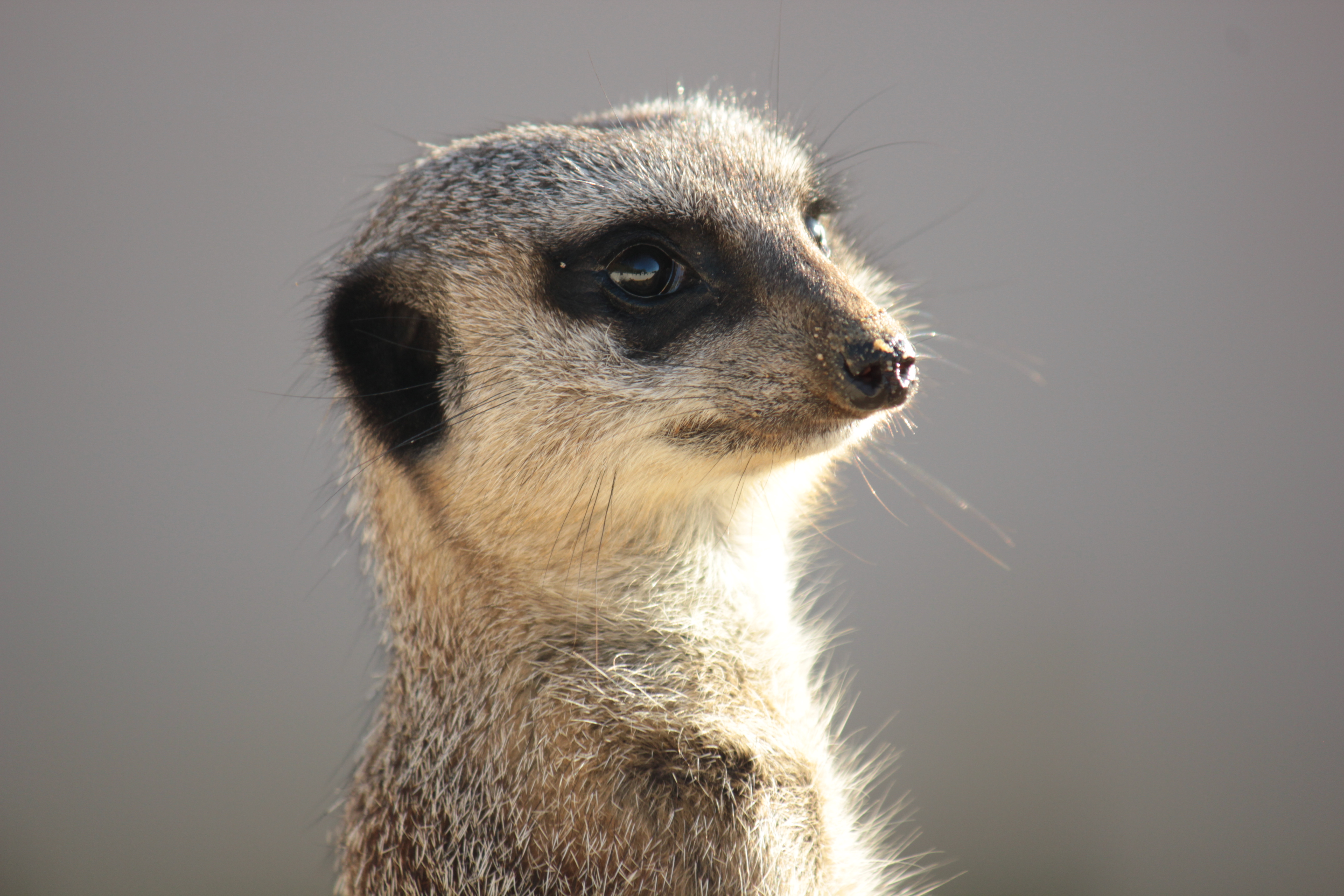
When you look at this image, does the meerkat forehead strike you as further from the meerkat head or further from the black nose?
the black nose

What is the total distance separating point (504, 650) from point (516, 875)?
347 millimetres

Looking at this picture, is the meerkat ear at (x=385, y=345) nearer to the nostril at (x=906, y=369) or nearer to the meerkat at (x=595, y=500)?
the meerkat at (x=595, y=500)

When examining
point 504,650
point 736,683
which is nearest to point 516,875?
point 504,650

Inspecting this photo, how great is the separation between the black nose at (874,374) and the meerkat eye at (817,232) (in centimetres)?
52

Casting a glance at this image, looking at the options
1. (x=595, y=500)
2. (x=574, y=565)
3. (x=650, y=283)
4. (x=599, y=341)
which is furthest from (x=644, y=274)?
(x=574, y=565)

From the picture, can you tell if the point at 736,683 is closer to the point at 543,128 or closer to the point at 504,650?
the point at 504,650

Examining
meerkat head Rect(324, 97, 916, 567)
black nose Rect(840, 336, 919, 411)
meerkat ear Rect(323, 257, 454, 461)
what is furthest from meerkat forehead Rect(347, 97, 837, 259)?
black nose Rect(840, 336, 919, 411)

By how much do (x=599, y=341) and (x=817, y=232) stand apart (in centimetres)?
62

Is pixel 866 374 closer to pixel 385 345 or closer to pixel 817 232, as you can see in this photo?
pixel 817 232

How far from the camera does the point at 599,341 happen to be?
1593mm

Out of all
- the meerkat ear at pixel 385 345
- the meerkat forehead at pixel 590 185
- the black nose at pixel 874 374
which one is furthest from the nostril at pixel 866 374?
the meerkat ear at pixel 385 345

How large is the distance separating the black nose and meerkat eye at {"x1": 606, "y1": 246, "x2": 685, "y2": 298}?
0.32m

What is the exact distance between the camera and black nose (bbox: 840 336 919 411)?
4.78 feet

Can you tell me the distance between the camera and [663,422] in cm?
156
